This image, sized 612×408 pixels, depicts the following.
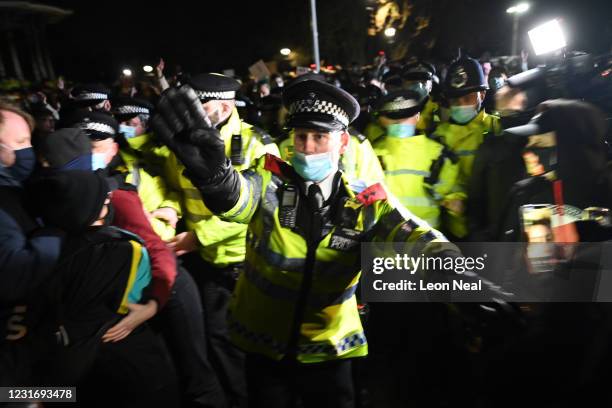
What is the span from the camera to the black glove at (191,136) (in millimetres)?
1805

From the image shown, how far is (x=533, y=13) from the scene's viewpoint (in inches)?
926

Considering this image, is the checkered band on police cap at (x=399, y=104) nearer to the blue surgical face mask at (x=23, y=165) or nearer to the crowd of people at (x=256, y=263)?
the crowd of people at (x=256, y=263)

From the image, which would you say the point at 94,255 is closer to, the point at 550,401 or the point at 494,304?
the point at 494,304

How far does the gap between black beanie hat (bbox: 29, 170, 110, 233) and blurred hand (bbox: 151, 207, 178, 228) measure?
1370 mm

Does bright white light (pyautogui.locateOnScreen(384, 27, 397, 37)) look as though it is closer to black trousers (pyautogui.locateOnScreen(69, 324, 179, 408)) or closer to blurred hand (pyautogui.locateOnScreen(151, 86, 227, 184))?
black trousers (pyautogui.locateOnScreen(69, 324, 179, 408))

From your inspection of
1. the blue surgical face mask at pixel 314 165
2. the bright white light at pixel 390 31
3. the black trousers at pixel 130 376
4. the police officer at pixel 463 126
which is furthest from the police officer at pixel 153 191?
the bright white light at pixel 390 31

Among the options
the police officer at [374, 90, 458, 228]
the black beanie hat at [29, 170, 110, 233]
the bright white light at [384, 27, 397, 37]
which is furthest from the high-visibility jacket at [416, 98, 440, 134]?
the bright white light at [384, 27, 397, 37]

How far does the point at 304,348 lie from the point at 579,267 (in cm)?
186

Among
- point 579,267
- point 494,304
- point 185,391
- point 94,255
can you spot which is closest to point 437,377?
point 579,267

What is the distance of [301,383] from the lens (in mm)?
2535

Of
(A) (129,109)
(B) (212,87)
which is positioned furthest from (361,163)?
(A) (129,109)

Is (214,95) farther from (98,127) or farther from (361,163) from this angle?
(361,163)

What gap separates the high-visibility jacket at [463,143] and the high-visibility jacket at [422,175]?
87 mm

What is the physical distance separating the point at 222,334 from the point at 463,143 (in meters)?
2.67
